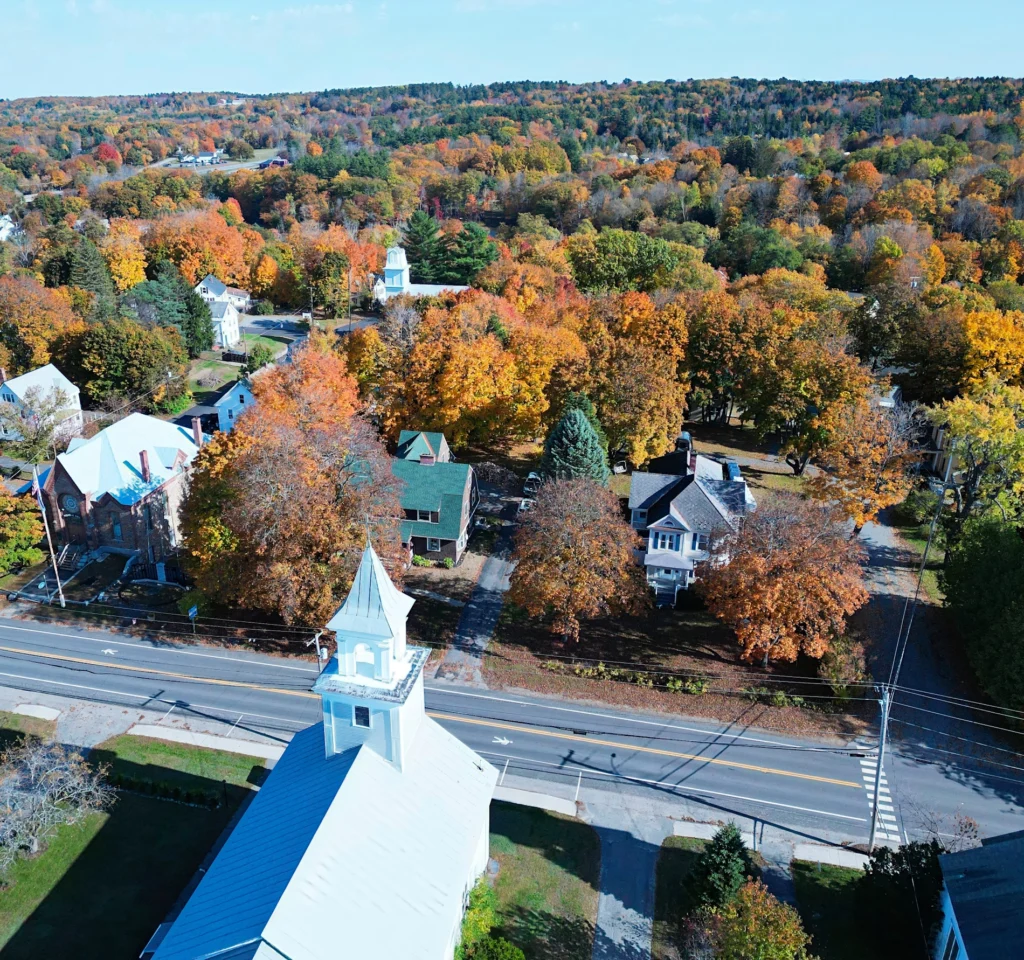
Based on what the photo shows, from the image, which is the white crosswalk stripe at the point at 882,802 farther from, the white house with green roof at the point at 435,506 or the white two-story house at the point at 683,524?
the white house with green roof at the point at 435,506

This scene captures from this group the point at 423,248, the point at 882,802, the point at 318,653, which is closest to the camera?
the point at 882,802

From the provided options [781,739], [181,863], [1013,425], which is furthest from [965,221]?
[181,863]

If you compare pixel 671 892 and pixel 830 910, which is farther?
pixel 671 892

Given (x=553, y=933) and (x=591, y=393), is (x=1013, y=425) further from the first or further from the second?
(x=553, y=933)

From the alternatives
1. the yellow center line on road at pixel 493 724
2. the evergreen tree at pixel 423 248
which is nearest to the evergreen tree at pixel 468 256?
the evergreen tree at pixel 423 248

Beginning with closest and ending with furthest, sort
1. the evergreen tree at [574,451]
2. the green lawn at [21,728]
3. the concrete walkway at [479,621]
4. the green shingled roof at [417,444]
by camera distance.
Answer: the green lawn at [21,728], the concrete walkway at [479,621], the evergreen tree at [574,451], the green shingled roof at [417,444]

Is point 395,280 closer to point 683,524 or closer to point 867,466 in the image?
point 683,524

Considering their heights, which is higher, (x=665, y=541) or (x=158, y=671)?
(x=665, y=541)

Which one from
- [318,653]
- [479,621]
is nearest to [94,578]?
[318,653]
